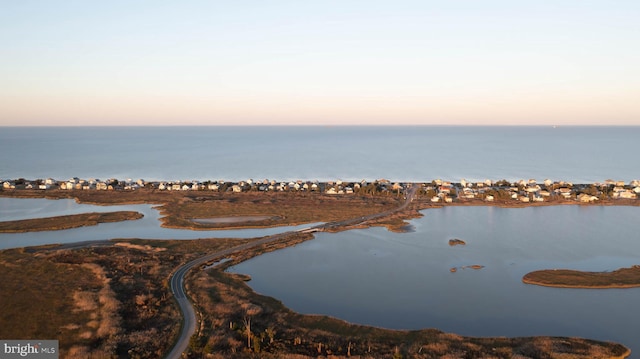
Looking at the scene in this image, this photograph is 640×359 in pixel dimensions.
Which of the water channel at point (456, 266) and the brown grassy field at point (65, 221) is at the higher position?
the brown grassy field at point (65, 221)

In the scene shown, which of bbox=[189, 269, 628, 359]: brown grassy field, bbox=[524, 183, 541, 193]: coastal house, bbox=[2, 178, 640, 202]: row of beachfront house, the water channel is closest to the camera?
bbox=[189, 269, 628, 359]: brown grassy field

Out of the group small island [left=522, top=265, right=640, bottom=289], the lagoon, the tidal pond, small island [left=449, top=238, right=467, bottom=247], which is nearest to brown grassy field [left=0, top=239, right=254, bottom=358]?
the lagoon

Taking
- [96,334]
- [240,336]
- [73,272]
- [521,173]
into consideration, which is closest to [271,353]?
[240,336]

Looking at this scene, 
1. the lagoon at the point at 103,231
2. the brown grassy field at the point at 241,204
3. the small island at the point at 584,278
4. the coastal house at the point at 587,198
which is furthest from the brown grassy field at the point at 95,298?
the coastal house at the point at 587,198

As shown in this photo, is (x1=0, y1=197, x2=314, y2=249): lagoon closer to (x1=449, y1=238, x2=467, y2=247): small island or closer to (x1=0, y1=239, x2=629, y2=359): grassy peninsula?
(x1=0, y1=239, x2=629, y2=359): grassy peninsula

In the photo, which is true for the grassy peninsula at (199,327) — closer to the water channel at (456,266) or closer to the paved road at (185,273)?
the paved road at (185,273)

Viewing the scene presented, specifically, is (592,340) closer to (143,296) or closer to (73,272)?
(143,296)

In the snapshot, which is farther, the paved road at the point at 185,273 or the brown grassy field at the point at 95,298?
the brown grassy field at the point at 95,298

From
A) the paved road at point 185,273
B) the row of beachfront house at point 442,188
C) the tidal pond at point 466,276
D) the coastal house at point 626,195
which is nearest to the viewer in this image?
the paved road at point 185,273
